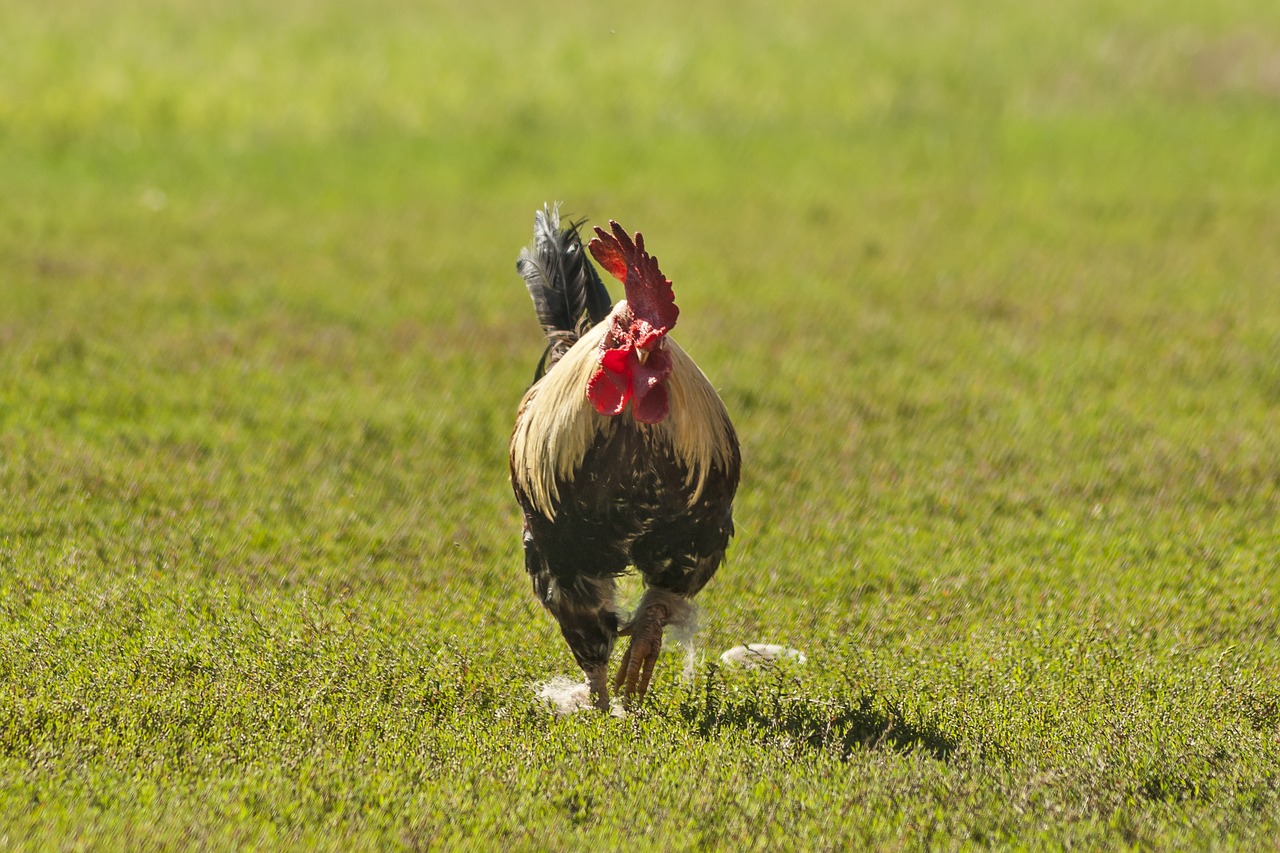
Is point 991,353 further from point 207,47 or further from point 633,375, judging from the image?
point 207,47

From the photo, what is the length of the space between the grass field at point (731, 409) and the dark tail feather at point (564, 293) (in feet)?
4.32

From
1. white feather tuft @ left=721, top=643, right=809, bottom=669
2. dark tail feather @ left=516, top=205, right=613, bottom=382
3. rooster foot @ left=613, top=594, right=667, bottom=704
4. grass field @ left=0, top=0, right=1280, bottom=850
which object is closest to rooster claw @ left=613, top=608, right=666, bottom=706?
rooster foot @ left=613, top=594, right=667, bottom=704

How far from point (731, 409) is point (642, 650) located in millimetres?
4265

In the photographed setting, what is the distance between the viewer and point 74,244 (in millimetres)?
13656

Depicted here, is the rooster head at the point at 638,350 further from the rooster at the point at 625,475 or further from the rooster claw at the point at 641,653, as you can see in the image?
the rooster claw at the point at 641,653

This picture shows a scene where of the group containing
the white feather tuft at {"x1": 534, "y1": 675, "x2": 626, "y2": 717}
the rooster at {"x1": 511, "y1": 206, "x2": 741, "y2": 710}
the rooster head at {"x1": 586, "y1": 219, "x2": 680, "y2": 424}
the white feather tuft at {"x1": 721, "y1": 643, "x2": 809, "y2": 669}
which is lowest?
the white feather tuft at {"x1": 534, "y1": 675, "x2": 626, "y2": 717}

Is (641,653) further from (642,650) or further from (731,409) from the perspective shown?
(731,409)

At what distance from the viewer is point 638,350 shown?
4.86m

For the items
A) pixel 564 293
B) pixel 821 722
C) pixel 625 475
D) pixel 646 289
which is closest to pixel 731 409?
pixel 564 293

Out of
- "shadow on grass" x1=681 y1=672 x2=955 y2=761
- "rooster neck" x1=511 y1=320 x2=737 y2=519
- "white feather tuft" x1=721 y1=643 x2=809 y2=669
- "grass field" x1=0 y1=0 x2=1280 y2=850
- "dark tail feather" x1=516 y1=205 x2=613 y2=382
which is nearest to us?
"grass field" x1=0 y1=0 x2=1280 y2=850

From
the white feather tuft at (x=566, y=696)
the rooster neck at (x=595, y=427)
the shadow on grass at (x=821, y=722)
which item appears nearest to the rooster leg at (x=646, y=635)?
the white feather tuft at (x=566, y=696)

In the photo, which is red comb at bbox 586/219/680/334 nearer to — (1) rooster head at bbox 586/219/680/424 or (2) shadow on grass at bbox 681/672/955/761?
(1) rooster head at bbox 586/219/680/424

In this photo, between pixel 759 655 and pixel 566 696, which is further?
pixel 759 655

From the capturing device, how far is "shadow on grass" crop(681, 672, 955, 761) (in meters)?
5.23
